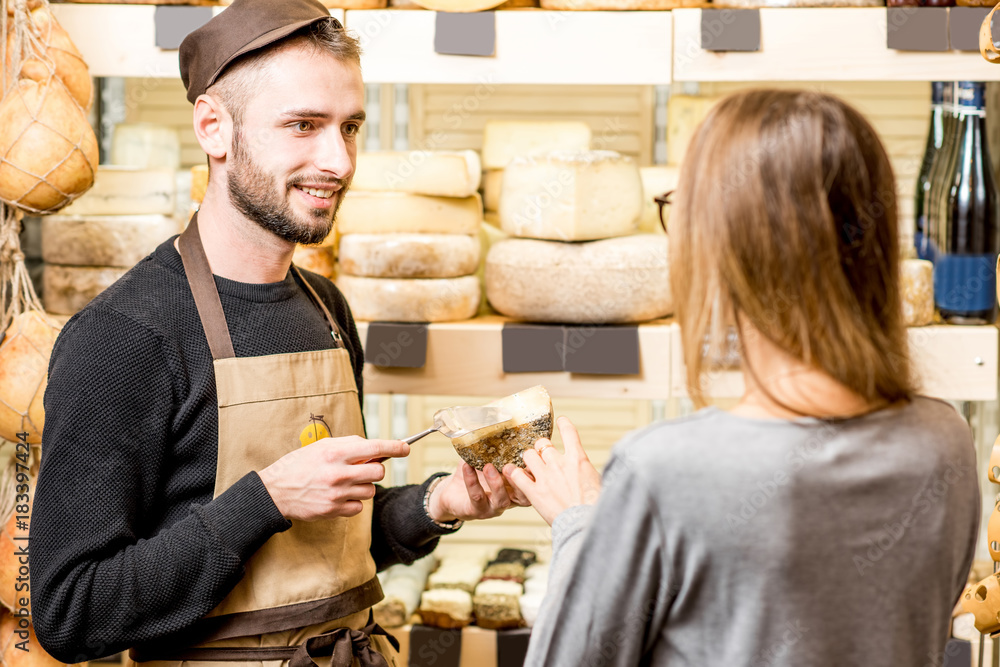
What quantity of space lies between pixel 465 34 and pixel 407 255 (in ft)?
1.42

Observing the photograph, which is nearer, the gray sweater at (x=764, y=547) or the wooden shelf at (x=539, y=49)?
the gray sweater at (x=764, y=547)

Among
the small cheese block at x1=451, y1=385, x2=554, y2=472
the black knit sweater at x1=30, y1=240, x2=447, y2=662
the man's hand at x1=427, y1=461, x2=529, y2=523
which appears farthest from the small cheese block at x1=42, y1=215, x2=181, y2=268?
the small cheese block at x1=451, y1=385, x2=554, y2=472

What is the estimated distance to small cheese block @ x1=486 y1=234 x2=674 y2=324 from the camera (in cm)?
170

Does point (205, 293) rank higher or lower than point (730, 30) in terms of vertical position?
lower

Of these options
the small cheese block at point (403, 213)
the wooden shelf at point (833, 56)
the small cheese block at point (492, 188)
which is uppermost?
the wooden shelf at point (833, 56)

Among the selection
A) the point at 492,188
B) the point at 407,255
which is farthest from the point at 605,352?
the point at 492,188

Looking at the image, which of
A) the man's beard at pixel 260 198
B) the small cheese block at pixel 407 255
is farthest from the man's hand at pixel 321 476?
the small cheese block at pixel 407 255

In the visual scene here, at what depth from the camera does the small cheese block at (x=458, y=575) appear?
1941 mm

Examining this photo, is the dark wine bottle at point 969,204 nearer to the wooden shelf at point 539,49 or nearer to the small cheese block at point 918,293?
the small cheese block at point 918,293

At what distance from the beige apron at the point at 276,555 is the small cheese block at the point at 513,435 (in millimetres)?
220

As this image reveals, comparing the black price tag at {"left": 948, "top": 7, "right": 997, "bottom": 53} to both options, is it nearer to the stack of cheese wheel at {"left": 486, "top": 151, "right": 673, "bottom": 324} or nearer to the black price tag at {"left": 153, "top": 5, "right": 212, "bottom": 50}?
the stack of cheese wheel at {"left": 486, "top": 151, "right": 673, "bottom": 324}

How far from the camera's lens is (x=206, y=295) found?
1.17 meters

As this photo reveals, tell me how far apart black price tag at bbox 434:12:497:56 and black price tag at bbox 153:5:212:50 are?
428 mm

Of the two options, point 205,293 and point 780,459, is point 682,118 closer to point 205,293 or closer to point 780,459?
point 205,293
